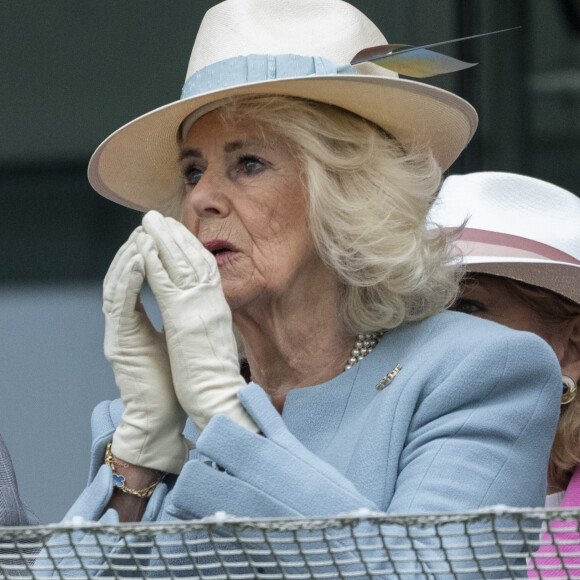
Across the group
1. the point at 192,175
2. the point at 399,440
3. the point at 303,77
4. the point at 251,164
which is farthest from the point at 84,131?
the point at 399,440

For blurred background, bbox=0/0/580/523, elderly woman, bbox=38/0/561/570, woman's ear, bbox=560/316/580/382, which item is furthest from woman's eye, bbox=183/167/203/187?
blurred background, bbox=0/0/580/523

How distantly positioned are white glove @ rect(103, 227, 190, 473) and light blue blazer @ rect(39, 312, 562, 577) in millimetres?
68

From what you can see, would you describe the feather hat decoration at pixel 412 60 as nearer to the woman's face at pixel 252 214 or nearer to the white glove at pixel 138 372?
the woman's face at pixel 252 214

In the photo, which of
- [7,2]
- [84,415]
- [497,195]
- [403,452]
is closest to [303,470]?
[403,452]

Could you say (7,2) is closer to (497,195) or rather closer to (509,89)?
(509,89)

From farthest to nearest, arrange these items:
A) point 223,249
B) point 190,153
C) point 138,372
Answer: point 190,153
point 223,249
point 138,372

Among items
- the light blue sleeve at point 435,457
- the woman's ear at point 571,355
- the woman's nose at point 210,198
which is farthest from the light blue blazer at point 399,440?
the woman's ear at point 571,355

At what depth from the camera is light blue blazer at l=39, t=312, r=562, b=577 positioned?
183 cm

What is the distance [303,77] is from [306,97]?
10cm

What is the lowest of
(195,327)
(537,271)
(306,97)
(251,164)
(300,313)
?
(537,271)

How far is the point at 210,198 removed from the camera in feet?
7.54

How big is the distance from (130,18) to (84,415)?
1356 millimetres

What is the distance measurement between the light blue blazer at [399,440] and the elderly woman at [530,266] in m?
0.56

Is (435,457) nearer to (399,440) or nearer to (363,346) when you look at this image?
(399,440)
